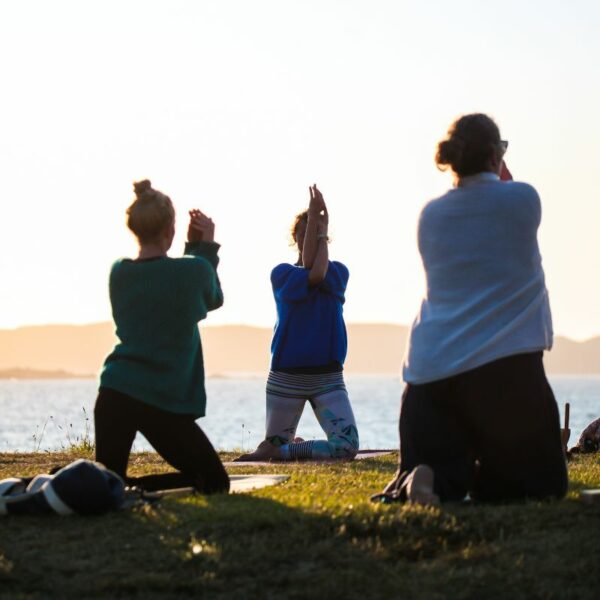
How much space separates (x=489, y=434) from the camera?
257 inches

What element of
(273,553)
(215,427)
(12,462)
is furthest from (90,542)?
(215,427)

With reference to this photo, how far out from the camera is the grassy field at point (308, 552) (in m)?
5.19

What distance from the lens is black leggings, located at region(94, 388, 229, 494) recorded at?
23.4 feet

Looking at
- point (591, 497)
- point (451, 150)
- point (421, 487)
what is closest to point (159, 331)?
point (421, 487)

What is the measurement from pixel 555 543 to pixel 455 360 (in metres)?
1.22

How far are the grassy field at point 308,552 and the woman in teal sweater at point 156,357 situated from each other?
0.64 m

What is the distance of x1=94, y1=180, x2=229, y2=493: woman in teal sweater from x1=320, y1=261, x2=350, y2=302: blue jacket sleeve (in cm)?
368

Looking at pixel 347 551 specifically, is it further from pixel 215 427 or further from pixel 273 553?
pixel 215 427

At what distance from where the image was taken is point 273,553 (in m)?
5.52

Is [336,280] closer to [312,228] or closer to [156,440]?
[312,228]

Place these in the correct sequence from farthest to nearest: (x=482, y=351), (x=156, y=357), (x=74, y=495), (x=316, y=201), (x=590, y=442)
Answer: (x=590, y=442), (x=316, y=201), (x=156, y=357), (x=482, y=351), (x=74, y=495)

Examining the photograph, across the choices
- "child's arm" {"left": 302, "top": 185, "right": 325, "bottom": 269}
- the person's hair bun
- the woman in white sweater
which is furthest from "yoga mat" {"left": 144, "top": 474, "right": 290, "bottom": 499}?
"child's arm" {"left": 302, "top": 185, "right": 325, "bottom": 269}

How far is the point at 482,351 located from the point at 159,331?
182 centimetres

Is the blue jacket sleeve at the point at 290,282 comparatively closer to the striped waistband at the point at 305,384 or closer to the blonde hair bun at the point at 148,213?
the striped waistband at the point at 305,384
